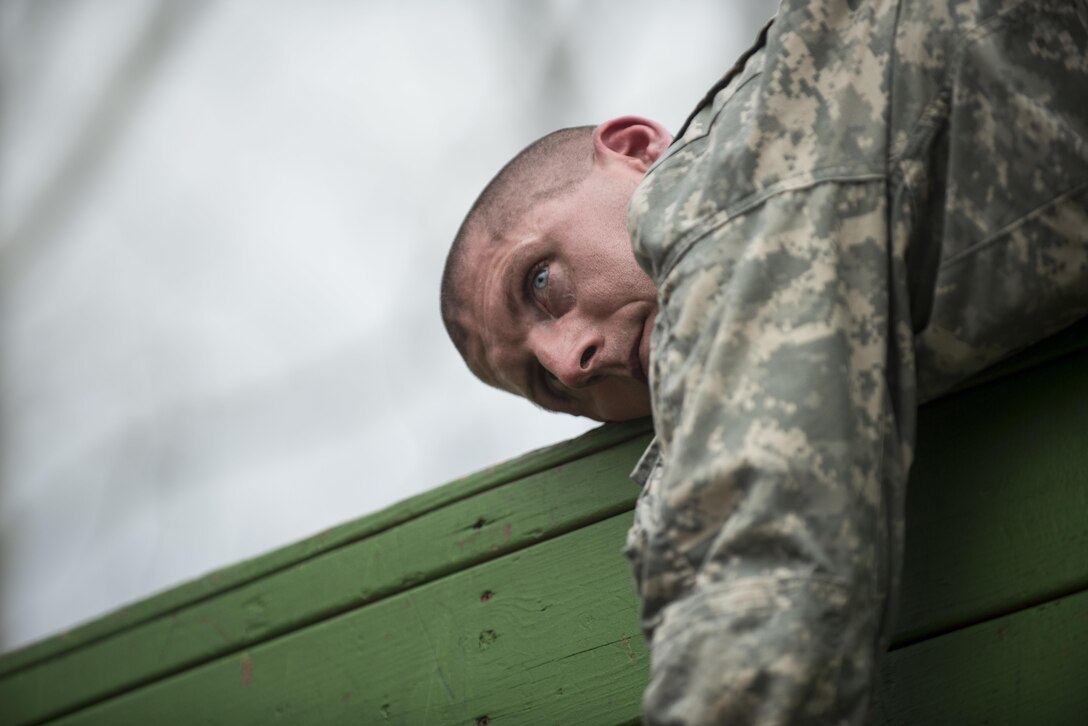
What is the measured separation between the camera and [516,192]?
1519 millimetres

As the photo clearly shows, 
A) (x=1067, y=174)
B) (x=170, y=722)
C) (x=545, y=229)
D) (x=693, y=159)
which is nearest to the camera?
(x=1067, y=174)

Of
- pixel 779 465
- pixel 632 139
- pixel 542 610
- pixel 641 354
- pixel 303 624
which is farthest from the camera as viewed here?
pixel 303 624

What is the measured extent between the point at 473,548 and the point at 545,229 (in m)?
0.41

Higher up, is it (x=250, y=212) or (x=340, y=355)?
(x=250, y=212)

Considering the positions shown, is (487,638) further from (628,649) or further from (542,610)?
(628,649)

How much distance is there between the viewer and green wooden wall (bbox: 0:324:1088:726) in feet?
3.65

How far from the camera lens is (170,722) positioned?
1770 millimetres

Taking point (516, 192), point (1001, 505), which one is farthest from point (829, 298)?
point (516, 192)

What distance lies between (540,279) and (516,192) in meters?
0.14

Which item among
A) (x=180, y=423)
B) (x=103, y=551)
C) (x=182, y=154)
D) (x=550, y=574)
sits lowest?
(x=103, y=551)

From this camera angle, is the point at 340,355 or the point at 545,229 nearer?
the point at 545,229

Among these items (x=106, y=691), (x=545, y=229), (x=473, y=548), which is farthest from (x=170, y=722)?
(x=545, y=229)

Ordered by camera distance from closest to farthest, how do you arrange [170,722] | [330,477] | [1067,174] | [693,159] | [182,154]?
[1067,174] < [693,159] < [170,722] < [330,477] < [182,154]

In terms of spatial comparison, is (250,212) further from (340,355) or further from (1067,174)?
(1067,174)
